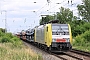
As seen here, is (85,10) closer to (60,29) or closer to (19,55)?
(60,29)

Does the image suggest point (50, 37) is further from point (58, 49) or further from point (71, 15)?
point (71, 15)

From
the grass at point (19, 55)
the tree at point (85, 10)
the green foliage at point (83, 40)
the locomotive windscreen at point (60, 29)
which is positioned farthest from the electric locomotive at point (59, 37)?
the tree at point (85, 10)

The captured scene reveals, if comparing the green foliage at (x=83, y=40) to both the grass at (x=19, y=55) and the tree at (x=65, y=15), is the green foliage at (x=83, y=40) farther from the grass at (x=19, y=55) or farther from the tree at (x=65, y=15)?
the tree at (x=65, y=15)

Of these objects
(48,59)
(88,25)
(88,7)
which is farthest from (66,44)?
(88,7)

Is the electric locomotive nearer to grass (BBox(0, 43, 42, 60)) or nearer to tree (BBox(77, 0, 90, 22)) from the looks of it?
grass (BBox(0, 43, 42, 60))

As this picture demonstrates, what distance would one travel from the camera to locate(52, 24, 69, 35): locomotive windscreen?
1101 inches

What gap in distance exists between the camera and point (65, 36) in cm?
2770

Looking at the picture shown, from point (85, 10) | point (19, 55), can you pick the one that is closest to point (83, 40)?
point (19, 55)

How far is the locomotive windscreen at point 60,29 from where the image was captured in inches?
1101

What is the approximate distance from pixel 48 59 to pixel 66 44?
509 centimetres

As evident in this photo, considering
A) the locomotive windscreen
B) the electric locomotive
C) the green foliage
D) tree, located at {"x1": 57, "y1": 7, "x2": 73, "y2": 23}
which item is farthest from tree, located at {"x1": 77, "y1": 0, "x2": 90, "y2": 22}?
the electric locomotive

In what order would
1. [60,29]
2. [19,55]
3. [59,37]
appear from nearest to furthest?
[19,55] < [59,37] < [60,29]

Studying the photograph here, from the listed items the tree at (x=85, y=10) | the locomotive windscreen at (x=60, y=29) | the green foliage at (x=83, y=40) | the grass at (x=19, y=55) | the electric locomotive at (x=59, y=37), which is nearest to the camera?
the grass at (x=19, y=55)

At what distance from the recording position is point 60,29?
2823 centimetres
